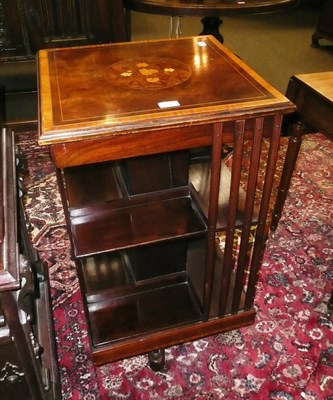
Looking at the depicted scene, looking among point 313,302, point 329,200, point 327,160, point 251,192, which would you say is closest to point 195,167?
point 251,192

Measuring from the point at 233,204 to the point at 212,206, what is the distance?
0.06 meters

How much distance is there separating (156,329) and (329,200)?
4.49ft

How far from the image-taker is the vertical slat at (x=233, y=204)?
41.3 inches

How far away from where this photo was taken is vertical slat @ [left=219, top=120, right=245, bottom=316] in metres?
1.05

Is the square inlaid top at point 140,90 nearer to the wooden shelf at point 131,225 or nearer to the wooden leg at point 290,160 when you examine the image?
the wooden shelf at point 131,225

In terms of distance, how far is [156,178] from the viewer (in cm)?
137

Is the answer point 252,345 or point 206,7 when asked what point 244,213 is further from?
point 206,7

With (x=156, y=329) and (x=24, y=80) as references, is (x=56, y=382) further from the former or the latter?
(x=24, y=80)

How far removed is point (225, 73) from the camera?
1.19 meters

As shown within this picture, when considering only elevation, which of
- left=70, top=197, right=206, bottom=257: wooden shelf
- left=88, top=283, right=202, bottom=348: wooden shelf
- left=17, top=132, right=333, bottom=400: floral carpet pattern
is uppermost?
left=70, top=197, right=206, bottom=257: wooden shelf

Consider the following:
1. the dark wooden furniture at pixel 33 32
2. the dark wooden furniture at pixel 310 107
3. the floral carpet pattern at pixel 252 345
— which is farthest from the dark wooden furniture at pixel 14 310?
the dark wooden furniture at pixel 33 32

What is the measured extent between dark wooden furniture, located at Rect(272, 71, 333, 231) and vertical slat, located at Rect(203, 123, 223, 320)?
698 millimetres

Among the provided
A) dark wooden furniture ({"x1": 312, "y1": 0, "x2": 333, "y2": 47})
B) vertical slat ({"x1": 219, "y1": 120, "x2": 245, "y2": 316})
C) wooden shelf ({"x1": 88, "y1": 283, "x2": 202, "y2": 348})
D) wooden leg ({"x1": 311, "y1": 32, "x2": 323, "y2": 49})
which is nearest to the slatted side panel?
vertical slat ({"x1": 219, "y1": 120, "x2": 245, "y2": 316})

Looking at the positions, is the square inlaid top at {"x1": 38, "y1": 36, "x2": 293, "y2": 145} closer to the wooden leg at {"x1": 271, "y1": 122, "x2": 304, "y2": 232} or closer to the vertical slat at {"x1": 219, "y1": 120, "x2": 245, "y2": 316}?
the vertical slat at {"x1": 219, "y1": 120, "x2": 245, "y2": 316}
